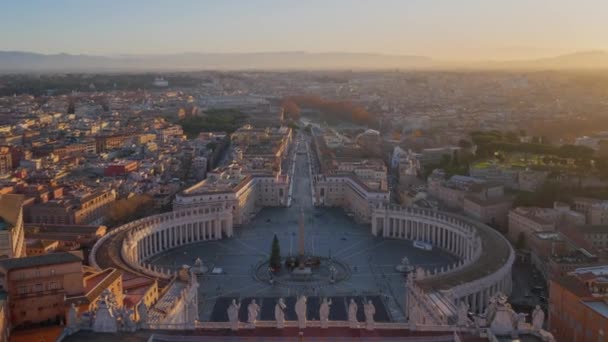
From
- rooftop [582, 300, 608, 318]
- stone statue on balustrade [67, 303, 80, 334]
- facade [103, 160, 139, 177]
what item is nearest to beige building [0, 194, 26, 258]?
stone statue on balustrade [67, 303, 80, 334]

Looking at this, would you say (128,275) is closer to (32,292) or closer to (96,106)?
(32,292)

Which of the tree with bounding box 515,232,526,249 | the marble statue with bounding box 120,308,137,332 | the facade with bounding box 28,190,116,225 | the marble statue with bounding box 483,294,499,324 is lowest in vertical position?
the tree with bounding box 515,232,526,249

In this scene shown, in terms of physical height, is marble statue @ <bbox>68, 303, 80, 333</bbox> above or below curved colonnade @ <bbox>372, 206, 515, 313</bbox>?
above

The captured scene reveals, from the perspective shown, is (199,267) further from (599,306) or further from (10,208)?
(599,306)

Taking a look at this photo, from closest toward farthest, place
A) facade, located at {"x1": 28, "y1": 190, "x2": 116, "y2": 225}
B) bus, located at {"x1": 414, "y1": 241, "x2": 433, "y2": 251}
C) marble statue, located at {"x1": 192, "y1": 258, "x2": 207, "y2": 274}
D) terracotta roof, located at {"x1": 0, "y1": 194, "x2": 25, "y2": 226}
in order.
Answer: terracotta roof, located at {"x1": 0, "y1": 194, "x2": 25, "y2": 226}, marble statue, located at {"x1": 192, "y1": 258, "x2": 207, "y2": 274}, bus, located at {"x1": 414, "y1": 241, "x2": 433, "y2": 251}, facade, located at {"x1": 28, "y1": 190, "x2": 116, "y2": 225}

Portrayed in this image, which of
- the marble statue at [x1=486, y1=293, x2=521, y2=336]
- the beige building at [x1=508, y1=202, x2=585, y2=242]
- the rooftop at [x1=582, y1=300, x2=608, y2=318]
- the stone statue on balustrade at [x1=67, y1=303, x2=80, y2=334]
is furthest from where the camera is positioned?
the beige building at [x1=508, y1=202, x2=585, y2=242]

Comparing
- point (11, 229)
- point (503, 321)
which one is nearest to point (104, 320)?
point (503, 321)

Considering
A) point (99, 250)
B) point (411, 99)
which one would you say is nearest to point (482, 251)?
point (99, 250)

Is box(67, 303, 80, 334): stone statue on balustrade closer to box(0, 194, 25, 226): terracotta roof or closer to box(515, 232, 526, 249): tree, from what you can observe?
box(0, 194, 25, 226): terracotta roof
